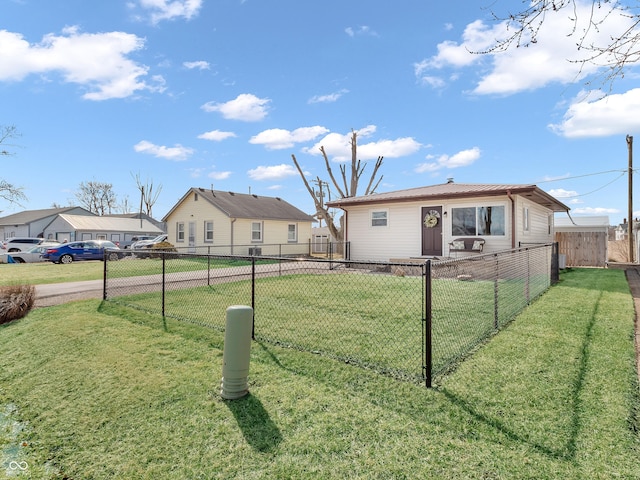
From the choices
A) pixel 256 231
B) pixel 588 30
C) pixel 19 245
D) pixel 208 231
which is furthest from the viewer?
pixel 19 245

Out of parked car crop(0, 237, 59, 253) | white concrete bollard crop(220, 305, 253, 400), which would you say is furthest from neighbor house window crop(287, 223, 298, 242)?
white concrete bollard crop(220, 305, 253, 400)

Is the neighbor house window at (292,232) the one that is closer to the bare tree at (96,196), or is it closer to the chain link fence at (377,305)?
the chain link fence at (377,305)

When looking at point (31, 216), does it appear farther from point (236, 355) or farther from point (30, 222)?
point (236, 355)

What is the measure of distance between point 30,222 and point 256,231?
36.9m

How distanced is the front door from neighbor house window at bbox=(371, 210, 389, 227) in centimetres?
162

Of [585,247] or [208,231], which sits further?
[208,231]

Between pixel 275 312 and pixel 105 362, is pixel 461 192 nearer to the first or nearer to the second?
pixel 275 312

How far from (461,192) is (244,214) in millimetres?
13871

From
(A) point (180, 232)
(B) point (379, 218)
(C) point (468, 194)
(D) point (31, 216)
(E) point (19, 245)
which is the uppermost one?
(D) point (31, 216)

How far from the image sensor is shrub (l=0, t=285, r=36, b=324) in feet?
22.4

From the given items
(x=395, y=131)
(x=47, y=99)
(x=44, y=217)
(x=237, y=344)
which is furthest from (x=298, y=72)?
(x=44, y=217)

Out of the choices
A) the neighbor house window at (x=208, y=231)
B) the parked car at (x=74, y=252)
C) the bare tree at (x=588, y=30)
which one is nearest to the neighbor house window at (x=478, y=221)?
the bare tree at (x=588, y=30)

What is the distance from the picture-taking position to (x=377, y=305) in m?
7.02

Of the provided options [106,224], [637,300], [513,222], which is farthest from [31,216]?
[637,300]
